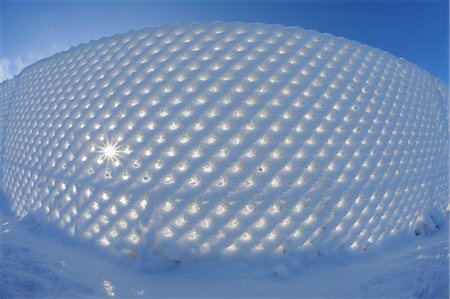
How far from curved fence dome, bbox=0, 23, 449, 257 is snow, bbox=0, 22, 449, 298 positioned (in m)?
0.02

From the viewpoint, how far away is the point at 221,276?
8.88ft

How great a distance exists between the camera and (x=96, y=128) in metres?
3.53

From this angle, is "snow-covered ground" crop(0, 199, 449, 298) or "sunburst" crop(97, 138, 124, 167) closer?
"snow-covered ground" crop(0, 199, 449, 298)

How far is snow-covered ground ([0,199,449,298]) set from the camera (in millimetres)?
2188

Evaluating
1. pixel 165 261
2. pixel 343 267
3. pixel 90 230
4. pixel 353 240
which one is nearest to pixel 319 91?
pixel 353 240

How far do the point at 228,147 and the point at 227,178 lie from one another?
293 mm

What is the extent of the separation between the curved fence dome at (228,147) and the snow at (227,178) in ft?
0.05

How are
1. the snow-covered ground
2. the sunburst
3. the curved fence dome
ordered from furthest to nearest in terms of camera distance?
the sunburst < the curved fence dome < the snow-covered ground

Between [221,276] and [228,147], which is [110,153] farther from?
[221,276]

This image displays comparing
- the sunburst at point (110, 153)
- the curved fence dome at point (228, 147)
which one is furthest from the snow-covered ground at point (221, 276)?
the sunburst at point (110, 153)

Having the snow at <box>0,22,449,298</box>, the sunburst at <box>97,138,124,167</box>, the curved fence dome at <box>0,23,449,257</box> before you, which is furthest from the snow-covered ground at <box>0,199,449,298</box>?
the sunburst at <box>97,138,124,167</box>

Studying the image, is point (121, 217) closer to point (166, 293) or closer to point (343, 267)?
point (166, 293)

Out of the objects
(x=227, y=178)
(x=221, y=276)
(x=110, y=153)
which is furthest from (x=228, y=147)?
(x=110, y=153)

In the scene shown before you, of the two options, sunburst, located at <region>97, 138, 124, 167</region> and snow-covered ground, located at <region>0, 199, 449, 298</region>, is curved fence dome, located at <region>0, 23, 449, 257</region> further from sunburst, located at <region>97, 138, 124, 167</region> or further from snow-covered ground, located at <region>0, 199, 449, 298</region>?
snow-covered ground, located at <region>0, 199, 449, 298</region>
